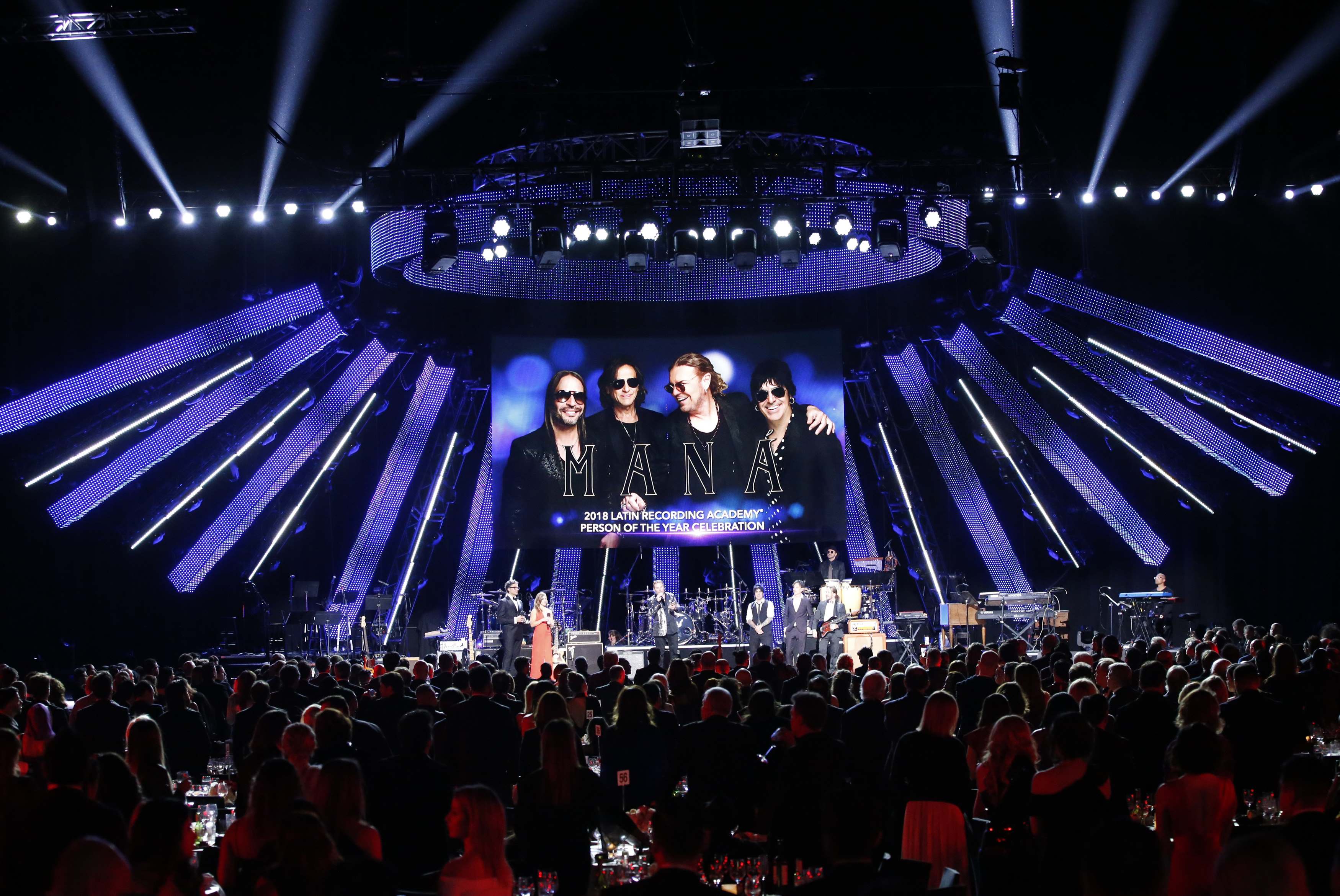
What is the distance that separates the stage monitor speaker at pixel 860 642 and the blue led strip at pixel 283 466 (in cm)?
907

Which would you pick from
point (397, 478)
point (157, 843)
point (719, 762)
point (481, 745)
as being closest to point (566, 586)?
point (397, 478)

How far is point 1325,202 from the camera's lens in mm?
16297

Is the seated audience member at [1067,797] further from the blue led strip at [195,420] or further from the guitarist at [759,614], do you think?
the blue led strip at [195,420]

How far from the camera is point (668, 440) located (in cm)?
2062

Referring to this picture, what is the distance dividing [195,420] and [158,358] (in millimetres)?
1147

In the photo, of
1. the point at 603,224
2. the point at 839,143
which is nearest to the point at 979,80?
the point at 839,143

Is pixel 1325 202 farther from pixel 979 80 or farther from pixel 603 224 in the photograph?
pixel 603 224

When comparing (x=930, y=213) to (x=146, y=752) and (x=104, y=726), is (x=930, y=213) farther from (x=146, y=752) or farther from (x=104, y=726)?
(x=146, y=752)

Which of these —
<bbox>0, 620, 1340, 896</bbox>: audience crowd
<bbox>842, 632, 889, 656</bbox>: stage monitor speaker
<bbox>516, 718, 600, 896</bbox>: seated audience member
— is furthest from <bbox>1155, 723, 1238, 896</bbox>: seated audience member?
<bbox>842, 632, 889, 656</bbox>: stage monitor speaker

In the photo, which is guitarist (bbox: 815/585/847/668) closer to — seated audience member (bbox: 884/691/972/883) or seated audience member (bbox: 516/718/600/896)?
seated audience member (bbox: 884/691/972/883)

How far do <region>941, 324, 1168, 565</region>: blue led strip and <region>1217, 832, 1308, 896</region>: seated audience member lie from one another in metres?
17.6

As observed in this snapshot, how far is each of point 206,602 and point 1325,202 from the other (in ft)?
56.0

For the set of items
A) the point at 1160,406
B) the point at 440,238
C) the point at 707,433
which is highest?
the point at 440,238

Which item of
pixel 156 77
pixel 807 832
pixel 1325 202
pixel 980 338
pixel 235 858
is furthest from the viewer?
pixel 980 338
